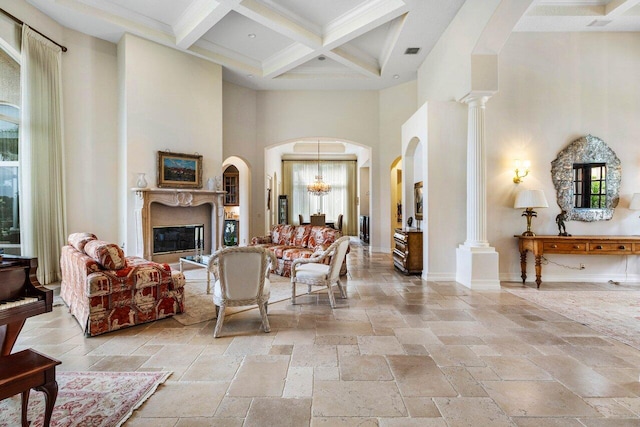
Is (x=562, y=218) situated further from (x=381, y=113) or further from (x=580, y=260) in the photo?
(x=381, y=113)

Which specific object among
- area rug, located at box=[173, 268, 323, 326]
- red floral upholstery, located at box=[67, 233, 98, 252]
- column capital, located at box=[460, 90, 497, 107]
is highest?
column capital, located at box=[460, 90, 497, 107]

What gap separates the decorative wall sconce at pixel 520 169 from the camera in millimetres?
5332

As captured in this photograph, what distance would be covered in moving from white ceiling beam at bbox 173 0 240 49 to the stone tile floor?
4808 millimetres

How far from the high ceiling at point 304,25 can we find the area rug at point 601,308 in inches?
170

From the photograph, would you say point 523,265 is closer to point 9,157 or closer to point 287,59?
point 287,59

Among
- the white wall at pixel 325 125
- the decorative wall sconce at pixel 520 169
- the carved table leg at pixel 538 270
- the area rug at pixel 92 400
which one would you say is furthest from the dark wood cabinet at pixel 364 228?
the area rug at pixel 92 400

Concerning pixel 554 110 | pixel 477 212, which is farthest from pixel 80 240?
pixel 554 110

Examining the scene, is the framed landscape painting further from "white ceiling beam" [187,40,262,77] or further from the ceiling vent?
the ceiling vent

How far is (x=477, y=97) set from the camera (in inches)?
196

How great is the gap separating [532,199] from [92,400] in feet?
19.4

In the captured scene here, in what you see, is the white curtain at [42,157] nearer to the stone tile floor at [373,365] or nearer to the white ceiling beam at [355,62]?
the stone tile floor at [373,365]

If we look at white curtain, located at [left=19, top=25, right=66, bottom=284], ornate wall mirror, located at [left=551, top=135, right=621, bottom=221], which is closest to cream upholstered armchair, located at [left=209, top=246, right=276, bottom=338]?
white curtain, located at [left=19, top=25, right=66, bottom=284]

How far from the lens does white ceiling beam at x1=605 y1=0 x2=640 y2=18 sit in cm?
467

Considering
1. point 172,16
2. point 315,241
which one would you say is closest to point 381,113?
point 315,241
